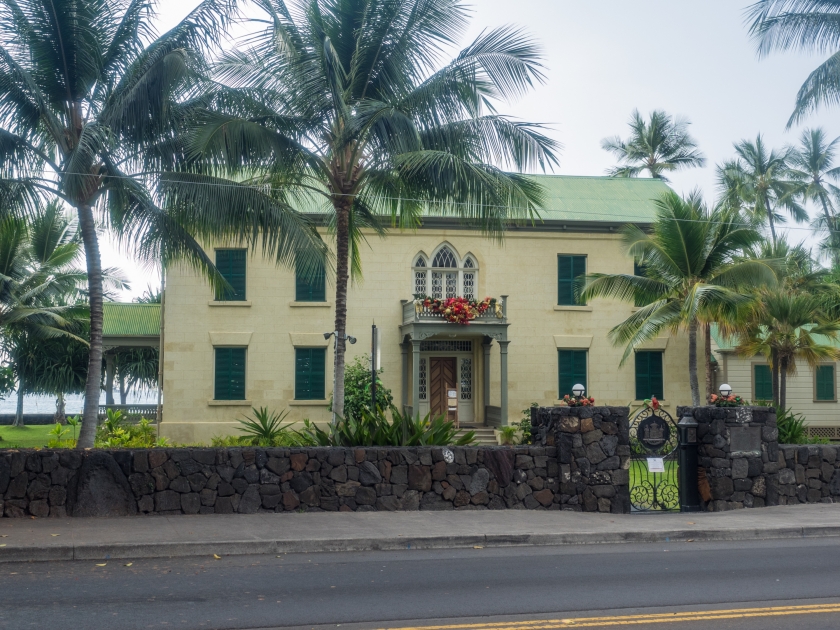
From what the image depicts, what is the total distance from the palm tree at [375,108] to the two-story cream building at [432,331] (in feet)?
30.3

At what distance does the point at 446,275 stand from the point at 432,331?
8.62ft

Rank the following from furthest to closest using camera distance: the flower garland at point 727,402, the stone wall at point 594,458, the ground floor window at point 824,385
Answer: the ground floor window at point 824,385 → the flower garland at point 727,402 → the stone wall at point 594,458

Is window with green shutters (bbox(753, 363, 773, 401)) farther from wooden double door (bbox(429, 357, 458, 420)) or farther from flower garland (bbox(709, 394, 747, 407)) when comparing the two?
flower garland (bbox(709, 394, 747, 407))

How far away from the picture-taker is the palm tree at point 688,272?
21.1m

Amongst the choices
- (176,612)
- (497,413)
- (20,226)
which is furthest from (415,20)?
(497,413)

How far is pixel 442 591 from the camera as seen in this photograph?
7707 mm

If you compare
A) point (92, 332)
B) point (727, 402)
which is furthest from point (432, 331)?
point (92, 332)

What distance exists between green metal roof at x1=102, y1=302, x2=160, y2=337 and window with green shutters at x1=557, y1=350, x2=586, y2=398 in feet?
41.8

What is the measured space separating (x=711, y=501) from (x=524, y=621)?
7591 millimetres

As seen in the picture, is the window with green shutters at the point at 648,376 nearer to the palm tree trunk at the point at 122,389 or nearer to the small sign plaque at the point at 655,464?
the small sign plaque at the point at 655,464

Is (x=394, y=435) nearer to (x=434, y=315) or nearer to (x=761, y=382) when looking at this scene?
(x=434, y=315)

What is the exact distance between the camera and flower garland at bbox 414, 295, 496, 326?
2436 centimetres

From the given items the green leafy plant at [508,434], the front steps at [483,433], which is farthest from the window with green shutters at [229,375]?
the green leafy plant at [508,434]

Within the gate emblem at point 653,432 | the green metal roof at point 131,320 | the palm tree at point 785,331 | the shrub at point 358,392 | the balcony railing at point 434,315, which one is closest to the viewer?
the gate emblem at point 653,432
